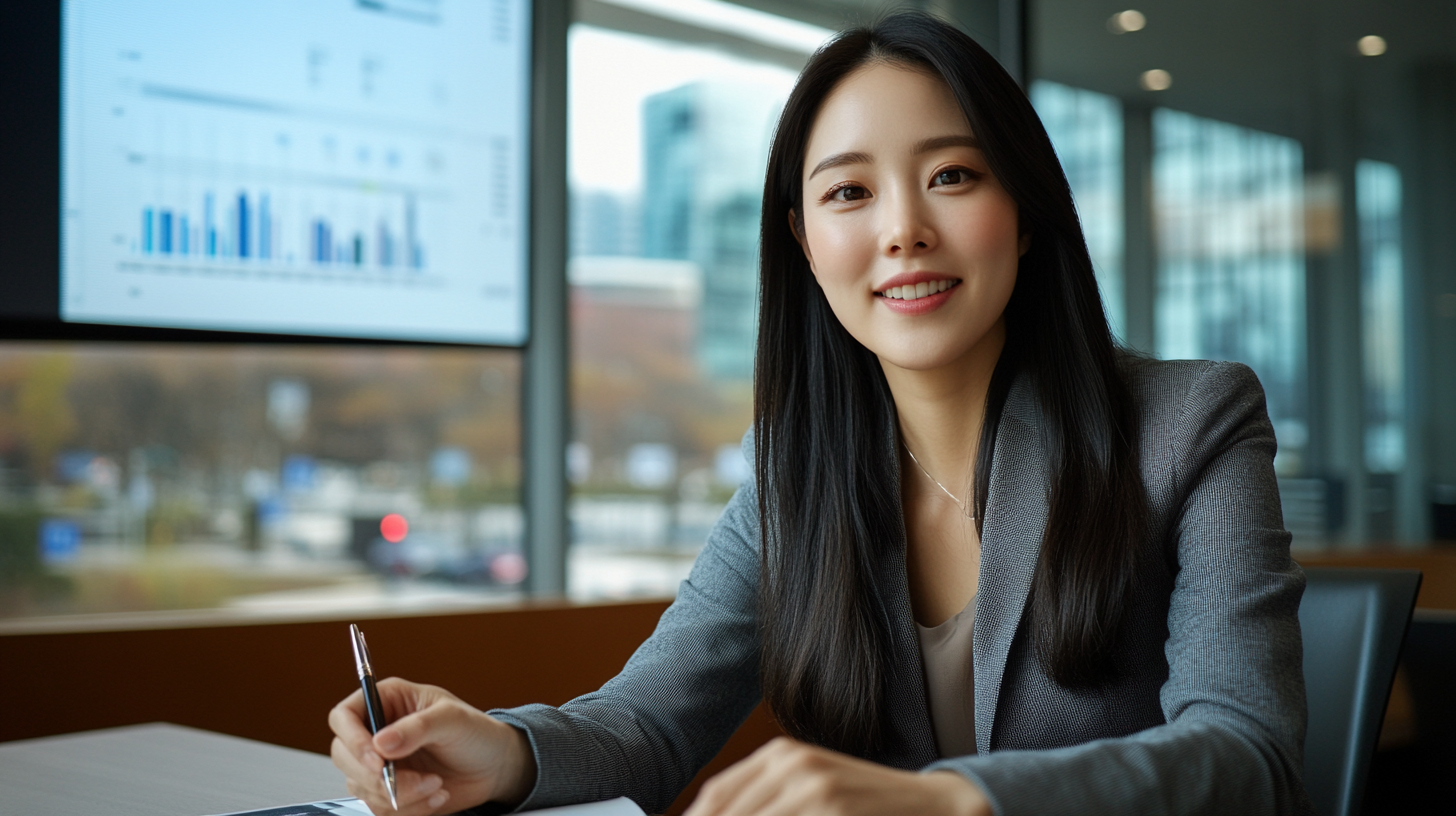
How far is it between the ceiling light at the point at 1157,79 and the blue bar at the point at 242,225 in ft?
12.7

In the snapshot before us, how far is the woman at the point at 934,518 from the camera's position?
1.13m

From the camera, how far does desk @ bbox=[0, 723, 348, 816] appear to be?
45.4 inches

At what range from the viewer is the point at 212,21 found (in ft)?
8.14

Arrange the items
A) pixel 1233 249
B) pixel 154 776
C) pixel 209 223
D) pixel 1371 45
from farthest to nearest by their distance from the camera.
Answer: pixel 1233 249 < pixel 1371 45 < pixel 209 223 < pixel 154 776

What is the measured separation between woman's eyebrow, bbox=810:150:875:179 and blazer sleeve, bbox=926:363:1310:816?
0.47 m

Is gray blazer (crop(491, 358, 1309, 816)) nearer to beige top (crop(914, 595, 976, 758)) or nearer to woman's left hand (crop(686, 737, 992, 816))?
beige top (crop(914, 595, 976, 758))

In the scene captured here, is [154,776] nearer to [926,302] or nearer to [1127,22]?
[926,302]

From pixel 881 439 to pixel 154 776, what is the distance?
969 millimetres

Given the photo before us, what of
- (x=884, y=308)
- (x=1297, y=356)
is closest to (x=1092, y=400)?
(x=884, y=308)

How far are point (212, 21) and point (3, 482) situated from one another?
1.10m

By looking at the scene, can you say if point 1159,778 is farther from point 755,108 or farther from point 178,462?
point 755,108

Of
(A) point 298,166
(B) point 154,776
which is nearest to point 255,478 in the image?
(A) point 298,166

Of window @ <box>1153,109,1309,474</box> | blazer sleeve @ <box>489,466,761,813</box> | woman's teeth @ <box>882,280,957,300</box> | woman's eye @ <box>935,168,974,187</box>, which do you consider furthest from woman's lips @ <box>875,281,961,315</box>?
window @ <box>1153,109,1309,474</box>

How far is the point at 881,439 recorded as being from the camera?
5.07 ft
